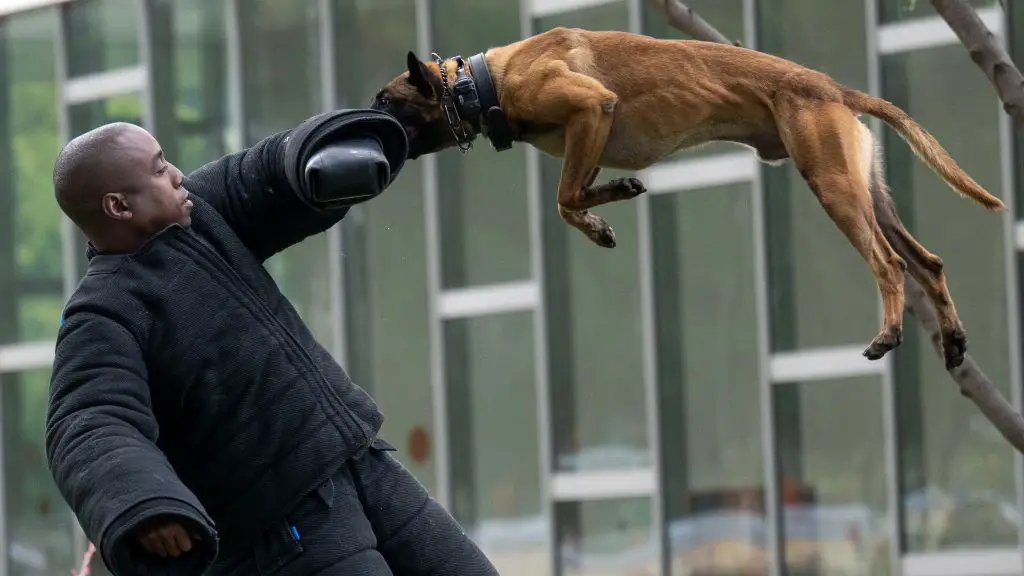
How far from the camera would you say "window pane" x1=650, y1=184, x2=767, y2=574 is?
9445 mm

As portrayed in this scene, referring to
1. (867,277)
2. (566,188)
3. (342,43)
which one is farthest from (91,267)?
(342,43)

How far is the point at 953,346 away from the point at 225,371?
1857mm

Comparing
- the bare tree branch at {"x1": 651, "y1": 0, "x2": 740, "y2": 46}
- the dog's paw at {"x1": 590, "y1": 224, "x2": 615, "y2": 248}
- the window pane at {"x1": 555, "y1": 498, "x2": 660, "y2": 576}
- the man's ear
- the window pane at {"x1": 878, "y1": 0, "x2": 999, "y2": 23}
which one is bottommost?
the window pane at {"x1": 555, "y1": 498, "x2": 660, "y2": 576}

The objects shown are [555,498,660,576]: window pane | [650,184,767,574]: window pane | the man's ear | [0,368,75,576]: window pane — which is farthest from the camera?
[0,368,75,576]: window pane

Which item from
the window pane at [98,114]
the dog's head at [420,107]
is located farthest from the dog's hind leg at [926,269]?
the window pane at [98,114]

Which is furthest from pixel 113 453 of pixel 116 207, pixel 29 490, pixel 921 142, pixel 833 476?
pixel 29 490

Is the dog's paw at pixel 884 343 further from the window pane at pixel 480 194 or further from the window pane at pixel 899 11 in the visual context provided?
the window pane at pixel 480 194

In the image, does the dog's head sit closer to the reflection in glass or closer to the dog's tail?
the dog's tail

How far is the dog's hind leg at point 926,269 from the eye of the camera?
4.25m

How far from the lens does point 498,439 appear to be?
428 inches

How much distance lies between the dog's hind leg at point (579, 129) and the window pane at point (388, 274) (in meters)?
6.79

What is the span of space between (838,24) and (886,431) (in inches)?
85.3

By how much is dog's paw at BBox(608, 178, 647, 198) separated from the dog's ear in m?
0.53

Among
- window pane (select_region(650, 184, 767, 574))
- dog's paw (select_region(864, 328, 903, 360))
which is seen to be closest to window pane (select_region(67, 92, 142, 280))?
window pane (select_region(650, 184, 767, 574))
